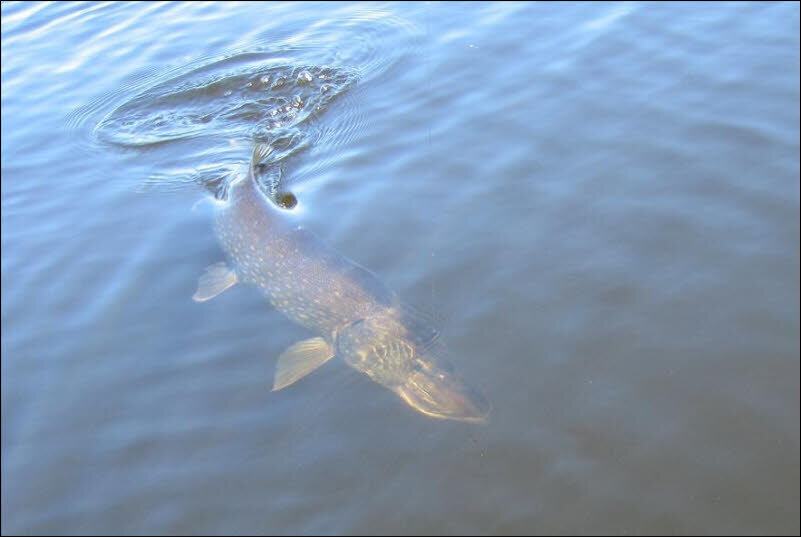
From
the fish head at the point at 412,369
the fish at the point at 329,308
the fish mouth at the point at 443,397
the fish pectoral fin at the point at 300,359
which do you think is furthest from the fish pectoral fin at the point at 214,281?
the fish mouth at the point at 443,397

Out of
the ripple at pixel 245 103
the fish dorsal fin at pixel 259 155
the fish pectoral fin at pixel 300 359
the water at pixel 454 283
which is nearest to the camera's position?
the water at pixel 454 283

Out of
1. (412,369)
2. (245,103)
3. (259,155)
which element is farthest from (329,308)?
(245,103)

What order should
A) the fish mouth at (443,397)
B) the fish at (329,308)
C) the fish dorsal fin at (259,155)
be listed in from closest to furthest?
1. the fish mouth at (443,397)
2. the fish at (329,308)
3. the fish dorsal fin at (259,155)

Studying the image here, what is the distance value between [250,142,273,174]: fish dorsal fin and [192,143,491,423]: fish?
0.16 meters

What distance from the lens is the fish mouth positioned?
383 centimetres

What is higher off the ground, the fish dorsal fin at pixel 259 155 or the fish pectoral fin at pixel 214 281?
the fish dorsal fin at pixel 259 155

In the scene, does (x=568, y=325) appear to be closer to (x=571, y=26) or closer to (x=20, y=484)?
(x=20, y=484)

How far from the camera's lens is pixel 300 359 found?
4352 mm

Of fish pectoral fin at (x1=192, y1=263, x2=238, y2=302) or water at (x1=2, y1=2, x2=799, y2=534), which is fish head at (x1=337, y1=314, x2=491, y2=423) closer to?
water at (x1=2, y1=2, x2=799, y2=534)

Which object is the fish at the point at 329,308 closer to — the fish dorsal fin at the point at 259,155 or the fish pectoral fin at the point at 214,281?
the fish pectoral fin at the point at 214,281

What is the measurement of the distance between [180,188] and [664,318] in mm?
4069

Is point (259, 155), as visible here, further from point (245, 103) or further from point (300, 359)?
point (300, 359)

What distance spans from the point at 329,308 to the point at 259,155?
2.01 metres

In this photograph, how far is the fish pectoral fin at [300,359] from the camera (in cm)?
422
